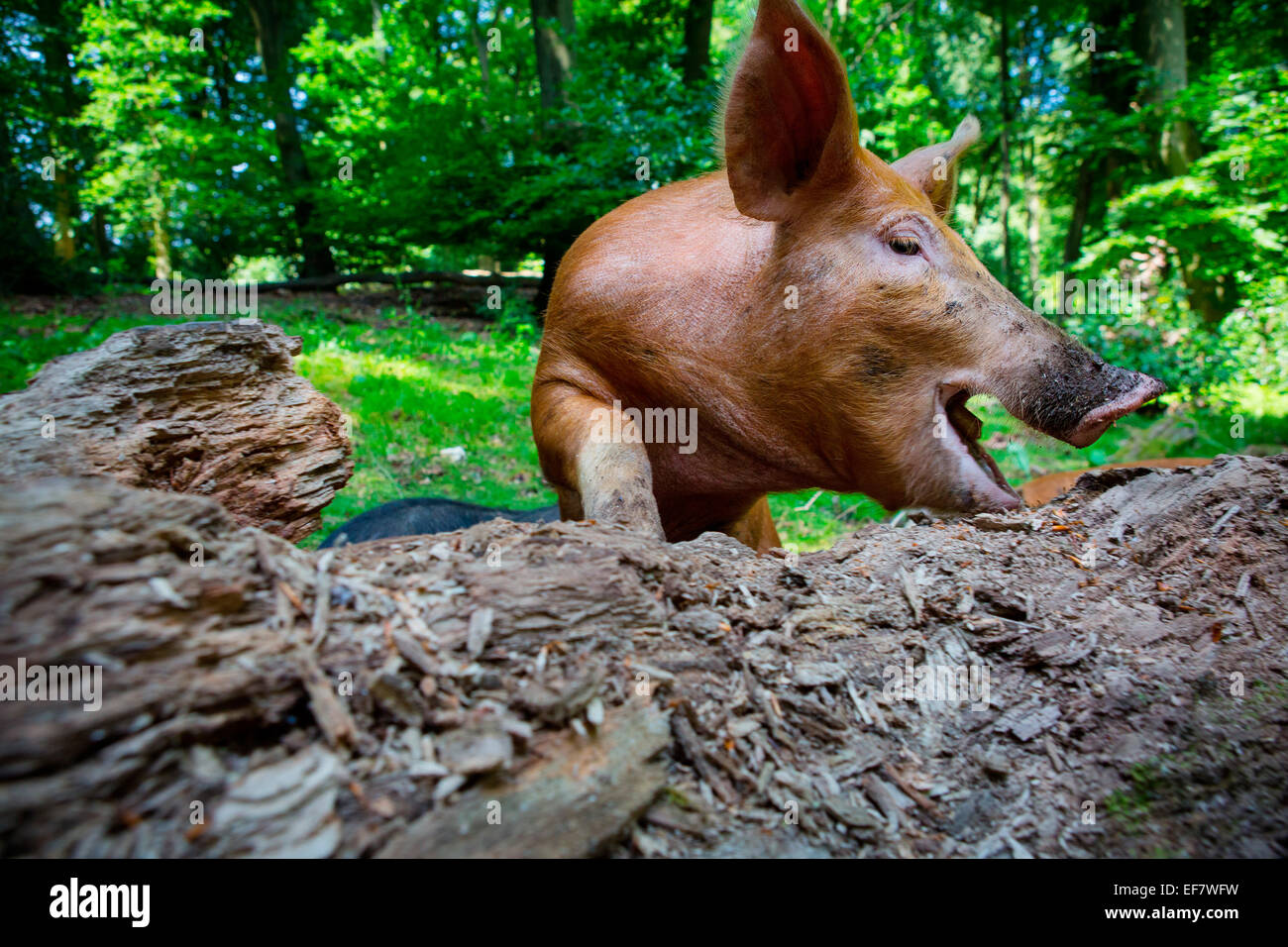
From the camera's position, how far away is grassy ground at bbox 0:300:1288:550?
6.63m

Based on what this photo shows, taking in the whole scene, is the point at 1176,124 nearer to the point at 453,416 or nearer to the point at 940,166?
the point at 940,166

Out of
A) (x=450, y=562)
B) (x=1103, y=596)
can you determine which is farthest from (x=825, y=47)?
(x=450, y=562)

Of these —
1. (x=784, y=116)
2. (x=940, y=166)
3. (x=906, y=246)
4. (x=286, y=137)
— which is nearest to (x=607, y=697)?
(x=906, y=246)

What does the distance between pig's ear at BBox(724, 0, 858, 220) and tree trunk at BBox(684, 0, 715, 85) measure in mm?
11673

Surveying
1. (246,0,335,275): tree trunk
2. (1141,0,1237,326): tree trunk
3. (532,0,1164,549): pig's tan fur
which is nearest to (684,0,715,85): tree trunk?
(1141,0,1237,326): tree trunk

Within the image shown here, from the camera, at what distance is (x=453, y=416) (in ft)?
24.5

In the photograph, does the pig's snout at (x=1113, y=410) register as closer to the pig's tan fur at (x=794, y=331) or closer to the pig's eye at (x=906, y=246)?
the pig's tan fur at (x=794, y=331)

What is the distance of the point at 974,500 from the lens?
2801 mm

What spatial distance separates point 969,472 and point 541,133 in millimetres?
10300

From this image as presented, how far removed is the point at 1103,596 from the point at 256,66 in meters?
23.9

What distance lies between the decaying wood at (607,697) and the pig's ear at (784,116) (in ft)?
4.79

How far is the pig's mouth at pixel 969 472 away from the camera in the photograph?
2787mm
